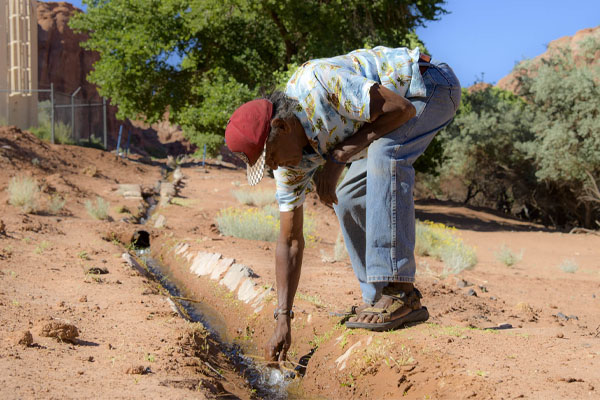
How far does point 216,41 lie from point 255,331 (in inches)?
564

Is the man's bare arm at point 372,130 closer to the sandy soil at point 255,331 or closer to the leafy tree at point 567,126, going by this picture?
the sandy soil at point 255,331

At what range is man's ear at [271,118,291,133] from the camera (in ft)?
9.86

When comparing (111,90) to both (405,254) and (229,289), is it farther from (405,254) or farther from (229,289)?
(405,254)

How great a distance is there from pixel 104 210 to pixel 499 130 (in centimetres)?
1504

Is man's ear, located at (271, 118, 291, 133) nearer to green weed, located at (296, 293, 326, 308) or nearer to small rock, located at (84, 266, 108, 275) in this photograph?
green weed, located at (296, 293, 326, 308)

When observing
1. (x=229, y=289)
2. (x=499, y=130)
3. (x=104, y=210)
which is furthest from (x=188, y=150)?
(x=229, y=289)

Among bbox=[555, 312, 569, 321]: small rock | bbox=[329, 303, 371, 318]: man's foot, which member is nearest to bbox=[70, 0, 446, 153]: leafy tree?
bbox=[555, 312, 569, 321]: small rock

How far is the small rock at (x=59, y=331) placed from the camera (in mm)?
3430

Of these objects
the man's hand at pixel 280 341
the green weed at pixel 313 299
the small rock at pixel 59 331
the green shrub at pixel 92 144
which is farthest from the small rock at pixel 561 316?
the green shrub at pixel 92 144

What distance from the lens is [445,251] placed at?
8.97m

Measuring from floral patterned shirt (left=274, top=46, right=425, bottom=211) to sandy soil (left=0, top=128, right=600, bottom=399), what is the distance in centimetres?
103

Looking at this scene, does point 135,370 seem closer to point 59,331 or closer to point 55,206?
point 59,331

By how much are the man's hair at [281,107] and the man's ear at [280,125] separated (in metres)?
0.02

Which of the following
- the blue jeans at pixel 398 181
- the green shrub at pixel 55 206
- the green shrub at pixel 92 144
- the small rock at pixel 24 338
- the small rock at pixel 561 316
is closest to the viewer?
the small rock at pixel 24 338
